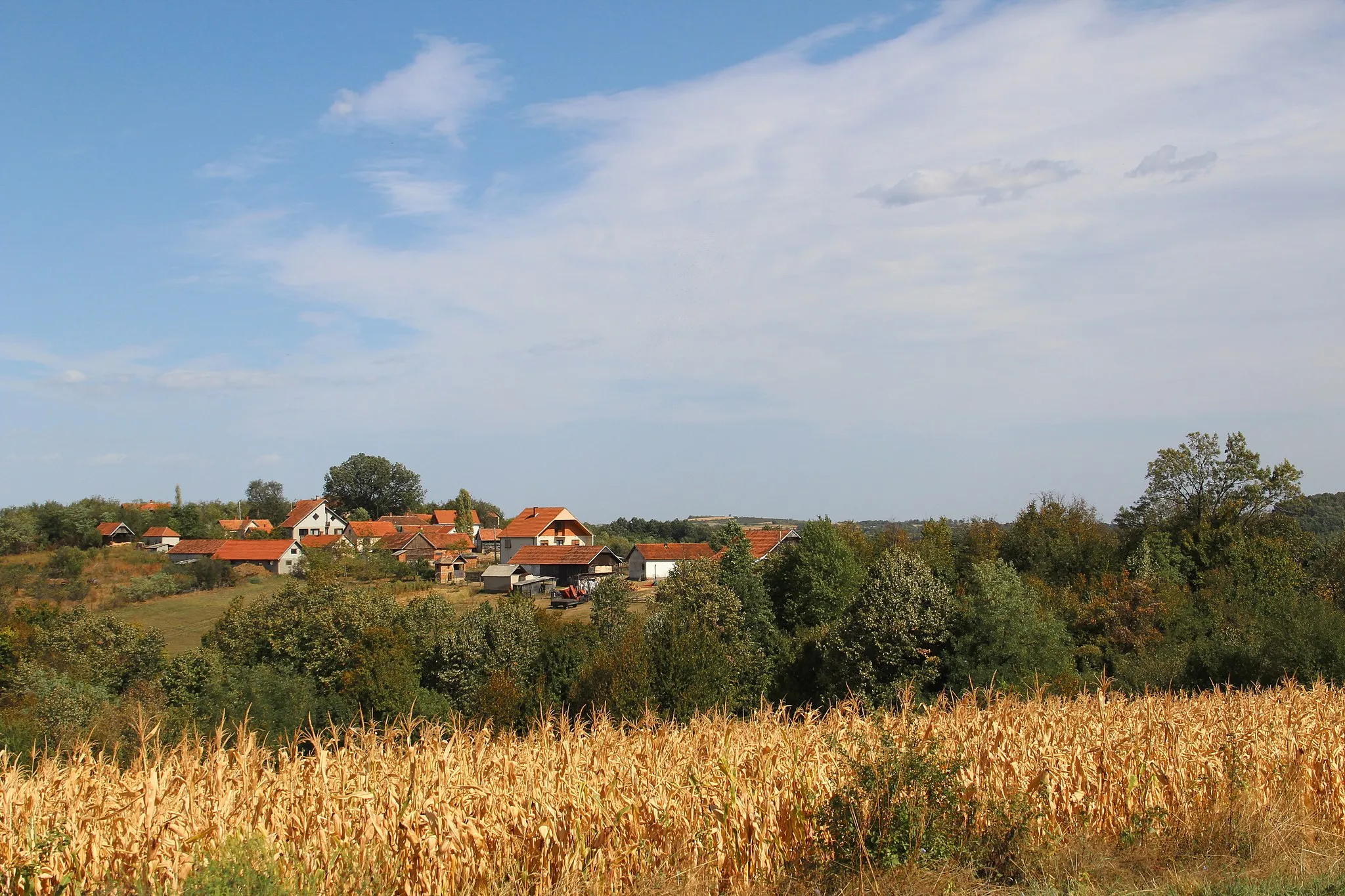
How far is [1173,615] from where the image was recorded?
130 feet

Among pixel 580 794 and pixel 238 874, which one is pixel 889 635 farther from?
pixel 238 874

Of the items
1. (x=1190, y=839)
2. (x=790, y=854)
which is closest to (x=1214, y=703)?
(x=1190, y=839)

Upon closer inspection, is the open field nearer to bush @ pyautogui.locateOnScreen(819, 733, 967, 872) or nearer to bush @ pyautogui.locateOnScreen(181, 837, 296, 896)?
bush @ pyautogui.locateOnScreen(181, 837, 296, 896)

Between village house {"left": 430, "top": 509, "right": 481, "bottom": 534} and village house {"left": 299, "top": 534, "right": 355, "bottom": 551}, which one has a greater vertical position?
village house {"left": 430, "top": 509, "right": 481, "bottom": 534}

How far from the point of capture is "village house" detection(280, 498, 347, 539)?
11894 centimetres

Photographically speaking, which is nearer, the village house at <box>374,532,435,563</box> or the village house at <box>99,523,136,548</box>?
the village house at <box>374,532,435,563</box>

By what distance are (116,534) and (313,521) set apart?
2165 centimetres

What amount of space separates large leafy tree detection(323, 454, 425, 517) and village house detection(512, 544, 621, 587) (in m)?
70.5

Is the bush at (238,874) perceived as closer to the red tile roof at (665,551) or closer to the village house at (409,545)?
the red tile roof at (665,551)

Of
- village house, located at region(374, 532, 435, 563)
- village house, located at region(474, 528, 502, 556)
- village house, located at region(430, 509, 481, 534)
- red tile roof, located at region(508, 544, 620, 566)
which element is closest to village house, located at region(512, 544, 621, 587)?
red tile roof, located at region(508, 544, 620, 566)

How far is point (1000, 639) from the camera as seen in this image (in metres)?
32.8

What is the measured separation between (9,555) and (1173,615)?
328ft


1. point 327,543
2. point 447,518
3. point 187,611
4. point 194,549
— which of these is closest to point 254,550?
point 327,543

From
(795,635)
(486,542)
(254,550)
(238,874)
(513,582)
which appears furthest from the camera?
(486,542)
